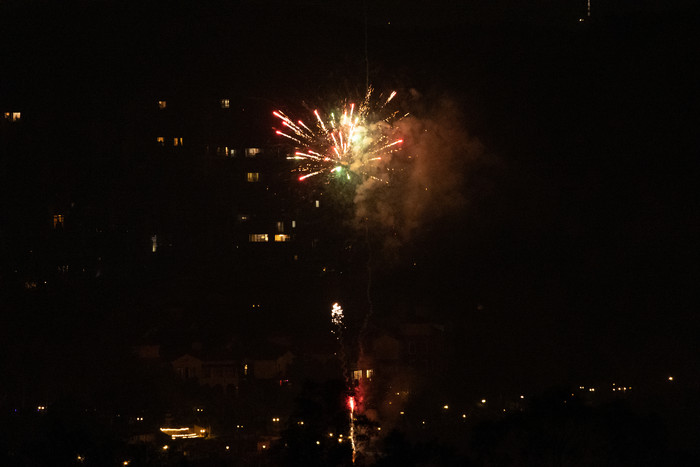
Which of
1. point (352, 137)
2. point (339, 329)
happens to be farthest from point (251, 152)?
point (352, 137)

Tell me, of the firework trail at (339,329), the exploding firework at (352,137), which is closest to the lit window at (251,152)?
the firework trail at (339,329)

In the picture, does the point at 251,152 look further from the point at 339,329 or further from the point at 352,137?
the point at 352,137

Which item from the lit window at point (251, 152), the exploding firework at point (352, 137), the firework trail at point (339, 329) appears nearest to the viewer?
the exploding firework at point (352, 137)

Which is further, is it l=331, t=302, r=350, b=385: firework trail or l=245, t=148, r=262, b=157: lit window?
l=245, t=148, r=262, b=157: lit window

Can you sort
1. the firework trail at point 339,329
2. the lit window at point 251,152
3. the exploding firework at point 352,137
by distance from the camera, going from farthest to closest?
the lit window at point 251,152
the firework trail at point 339,329
the exploding firework at point 352,137

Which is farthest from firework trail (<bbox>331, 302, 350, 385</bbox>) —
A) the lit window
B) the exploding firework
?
the lit window

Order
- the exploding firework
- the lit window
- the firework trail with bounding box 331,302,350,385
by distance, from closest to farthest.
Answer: the exploding firework
the firework trail with bounding box 331,302,350,385
the lit window

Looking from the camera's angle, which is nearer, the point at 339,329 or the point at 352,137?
the point at 352,137

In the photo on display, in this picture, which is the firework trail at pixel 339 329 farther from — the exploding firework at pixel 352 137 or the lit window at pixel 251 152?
the lit window at pixel 251 152

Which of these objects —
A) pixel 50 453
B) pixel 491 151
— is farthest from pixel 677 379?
pixel 50 453

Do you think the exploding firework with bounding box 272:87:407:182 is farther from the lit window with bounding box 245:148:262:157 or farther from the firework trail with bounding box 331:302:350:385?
the lit window with bounding box 245:148:262:157

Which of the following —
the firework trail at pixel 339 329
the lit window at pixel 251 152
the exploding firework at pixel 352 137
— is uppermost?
the lit window at pixel 251 152
